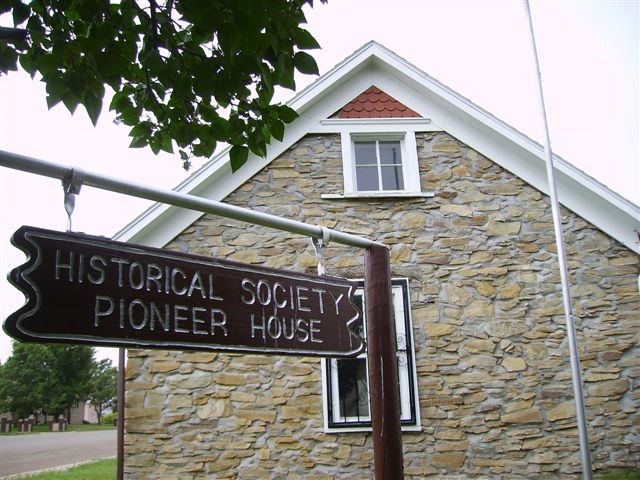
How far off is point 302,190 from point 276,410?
2.77 m

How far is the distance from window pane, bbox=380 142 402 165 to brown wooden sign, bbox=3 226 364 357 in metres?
6.00

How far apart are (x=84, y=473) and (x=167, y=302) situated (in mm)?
12761

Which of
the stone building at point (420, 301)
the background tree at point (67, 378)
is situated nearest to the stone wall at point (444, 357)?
the stone building at point (420, 301)

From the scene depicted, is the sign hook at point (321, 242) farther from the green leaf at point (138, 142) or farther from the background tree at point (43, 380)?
the background tree at point (43, 380)

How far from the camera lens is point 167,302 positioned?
1823 mm

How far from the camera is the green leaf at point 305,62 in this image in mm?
2359

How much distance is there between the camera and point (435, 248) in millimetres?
7465

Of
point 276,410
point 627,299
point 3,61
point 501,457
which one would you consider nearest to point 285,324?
point 3,61

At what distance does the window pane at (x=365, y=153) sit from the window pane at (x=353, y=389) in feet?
8.90

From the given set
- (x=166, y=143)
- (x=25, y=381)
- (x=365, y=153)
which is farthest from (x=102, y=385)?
(x=166, y=143)

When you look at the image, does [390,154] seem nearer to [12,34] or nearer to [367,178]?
[367,178]

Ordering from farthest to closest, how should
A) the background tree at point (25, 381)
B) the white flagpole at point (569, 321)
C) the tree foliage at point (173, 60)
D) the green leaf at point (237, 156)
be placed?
the background tree at point (25, 381) < the white flagpole at point (569, 321) < the green leaf at point (237, 156) < the tree foliage at point (173, 60)

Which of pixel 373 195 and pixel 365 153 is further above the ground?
pixel 365 153

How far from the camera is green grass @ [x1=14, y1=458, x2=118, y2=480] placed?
11.9 metres
